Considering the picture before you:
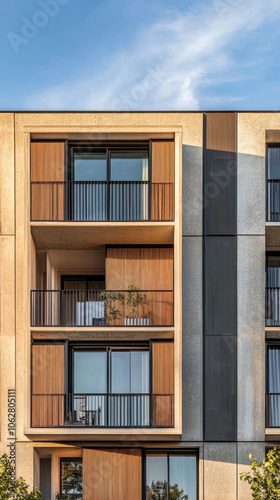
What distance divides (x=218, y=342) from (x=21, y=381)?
6.06 meters

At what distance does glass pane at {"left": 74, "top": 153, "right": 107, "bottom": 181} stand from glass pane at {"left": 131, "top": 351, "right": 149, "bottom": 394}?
5770 millimetres

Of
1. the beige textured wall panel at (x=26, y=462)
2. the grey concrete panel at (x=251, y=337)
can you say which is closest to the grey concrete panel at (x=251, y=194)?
the grey concrete panel at (x=251, y=337)

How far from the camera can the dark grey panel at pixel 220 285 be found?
14281 millimetres

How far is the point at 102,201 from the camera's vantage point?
14.6 m

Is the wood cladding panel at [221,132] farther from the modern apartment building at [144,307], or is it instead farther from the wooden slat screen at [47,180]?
the wooden slat screen at [47,180]

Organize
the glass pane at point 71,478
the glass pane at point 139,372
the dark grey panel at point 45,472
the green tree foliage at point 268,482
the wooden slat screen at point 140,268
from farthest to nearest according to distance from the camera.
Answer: the dark grey panel at point 45,472 < the glass pane at point 71,478 < the wooden slat screen at point 140,268 < the glass pane at point 139,372 < the green tree foliage at point 268,482

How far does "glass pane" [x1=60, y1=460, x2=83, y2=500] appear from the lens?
15.1 m

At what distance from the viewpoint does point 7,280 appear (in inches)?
563

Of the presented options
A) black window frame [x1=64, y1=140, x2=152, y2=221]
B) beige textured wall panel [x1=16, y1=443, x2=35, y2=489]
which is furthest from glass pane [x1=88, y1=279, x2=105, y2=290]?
beige textured wall panel [x1=16, y1=443, x2=35, y2=489]

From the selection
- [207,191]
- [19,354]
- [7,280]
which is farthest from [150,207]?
[19,354]

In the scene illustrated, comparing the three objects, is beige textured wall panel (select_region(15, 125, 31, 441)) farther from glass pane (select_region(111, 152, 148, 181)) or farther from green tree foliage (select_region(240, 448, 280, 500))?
green tree foliage (select_region(240, 448, 280, 500))

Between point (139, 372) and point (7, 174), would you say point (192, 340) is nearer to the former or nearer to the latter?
point (139, 372)

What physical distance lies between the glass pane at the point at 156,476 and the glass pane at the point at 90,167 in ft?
29.3

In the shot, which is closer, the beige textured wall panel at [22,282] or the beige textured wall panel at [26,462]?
the beige textured wall panel at [22,282]
